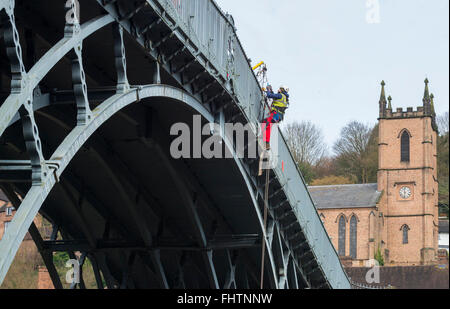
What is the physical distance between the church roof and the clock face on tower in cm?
232

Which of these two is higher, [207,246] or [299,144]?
[299,144]

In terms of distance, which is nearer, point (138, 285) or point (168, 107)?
point (168, 107)

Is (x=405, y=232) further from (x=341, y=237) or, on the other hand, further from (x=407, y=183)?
(x=341, y=237)

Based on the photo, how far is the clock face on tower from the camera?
79.9 m

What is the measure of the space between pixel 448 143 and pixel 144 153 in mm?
77357

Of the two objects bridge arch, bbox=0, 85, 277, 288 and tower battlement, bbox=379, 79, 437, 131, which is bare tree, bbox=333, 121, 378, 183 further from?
bridge arch, bbox=0, 85, 277, 288

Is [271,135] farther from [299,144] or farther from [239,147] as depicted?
[299,144]

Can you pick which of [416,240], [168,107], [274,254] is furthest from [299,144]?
[168,107]

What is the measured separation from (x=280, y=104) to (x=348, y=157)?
243 feet

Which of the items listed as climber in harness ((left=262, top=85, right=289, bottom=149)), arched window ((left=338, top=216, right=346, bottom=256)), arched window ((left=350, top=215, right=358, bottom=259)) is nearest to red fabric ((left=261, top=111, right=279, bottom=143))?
climber in harness ((left=262, top=85, right=289, bottom=149))

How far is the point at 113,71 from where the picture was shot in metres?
13.9

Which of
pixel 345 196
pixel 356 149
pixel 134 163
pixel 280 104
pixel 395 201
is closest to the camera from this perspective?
pixel 134 163

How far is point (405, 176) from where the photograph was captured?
3145 inches

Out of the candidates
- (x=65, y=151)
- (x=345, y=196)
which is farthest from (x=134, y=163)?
(x=345, y=196)
